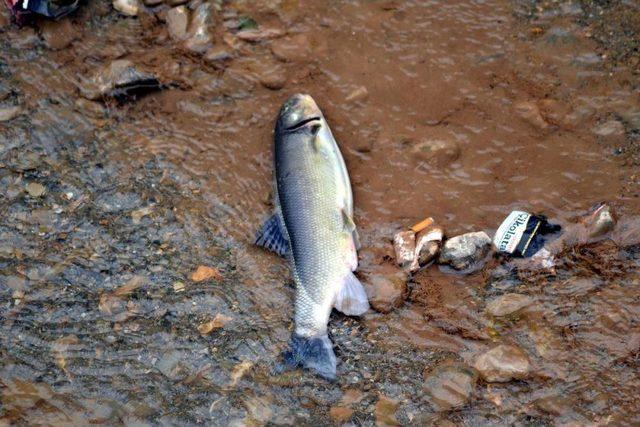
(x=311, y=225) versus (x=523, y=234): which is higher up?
(x=523, y=234)

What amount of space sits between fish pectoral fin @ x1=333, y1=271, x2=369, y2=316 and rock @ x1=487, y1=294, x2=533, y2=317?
88cm

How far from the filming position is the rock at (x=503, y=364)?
4.14 meters

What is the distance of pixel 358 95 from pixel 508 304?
Result: 209cm

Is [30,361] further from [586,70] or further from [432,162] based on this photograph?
[586,70]

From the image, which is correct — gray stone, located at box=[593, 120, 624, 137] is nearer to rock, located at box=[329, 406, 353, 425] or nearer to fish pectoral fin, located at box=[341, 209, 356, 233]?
fish pectoral fin, located at box=[341, 209, 356, 233]

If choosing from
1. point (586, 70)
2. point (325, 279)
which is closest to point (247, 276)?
point (325, 279)

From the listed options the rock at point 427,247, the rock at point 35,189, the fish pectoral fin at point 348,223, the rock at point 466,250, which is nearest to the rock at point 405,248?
the rock at point 427,247

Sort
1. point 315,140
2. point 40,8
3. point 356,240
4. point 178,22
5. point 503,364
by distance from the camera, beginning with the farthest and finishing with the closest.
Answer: point 178,22, point 40,8, point 315,140, point 356,240, point 503,364

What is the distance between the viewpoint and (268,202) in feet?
16.7

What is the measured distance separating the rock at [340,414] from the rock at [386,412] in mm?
175

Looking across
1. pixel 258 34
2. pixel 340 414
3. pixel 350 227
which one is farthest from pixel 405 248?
pixel 258 34

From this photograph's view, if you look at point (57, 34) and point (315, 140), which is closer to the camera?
point (315, 140)

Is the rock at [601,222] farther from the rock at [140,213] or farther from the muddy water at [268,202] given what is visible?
the rock at [140,213]

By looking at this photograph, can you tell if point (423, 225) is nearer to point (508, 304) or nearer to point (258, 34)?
point (508, 304)
